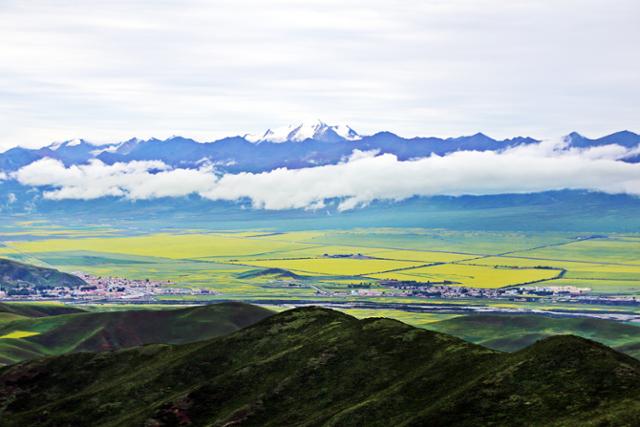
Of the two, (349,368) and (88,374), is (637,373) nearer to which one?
(349,368)

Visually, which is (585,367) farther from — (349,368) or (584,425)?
(349,368)

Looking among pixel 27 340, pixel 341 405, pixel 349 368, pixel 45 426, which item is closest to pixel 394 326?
pixel 349 368

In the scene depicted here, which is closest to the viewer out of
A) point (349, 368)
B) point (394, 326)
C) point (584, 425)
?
point (584, 425)

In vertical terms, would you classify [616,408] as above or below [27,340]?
above

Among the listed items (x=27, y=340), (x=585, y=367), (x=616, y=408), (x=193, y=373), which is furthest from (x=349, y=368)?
(x=27, y=340)

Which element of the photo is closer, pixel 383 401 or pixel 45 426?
pixel 383 401

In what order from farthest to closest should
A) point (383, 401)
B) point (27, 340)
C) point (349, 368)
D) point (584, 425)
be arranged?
point (27, 340) → point (349, 368) → point (383, 401) → point (584, 425)
